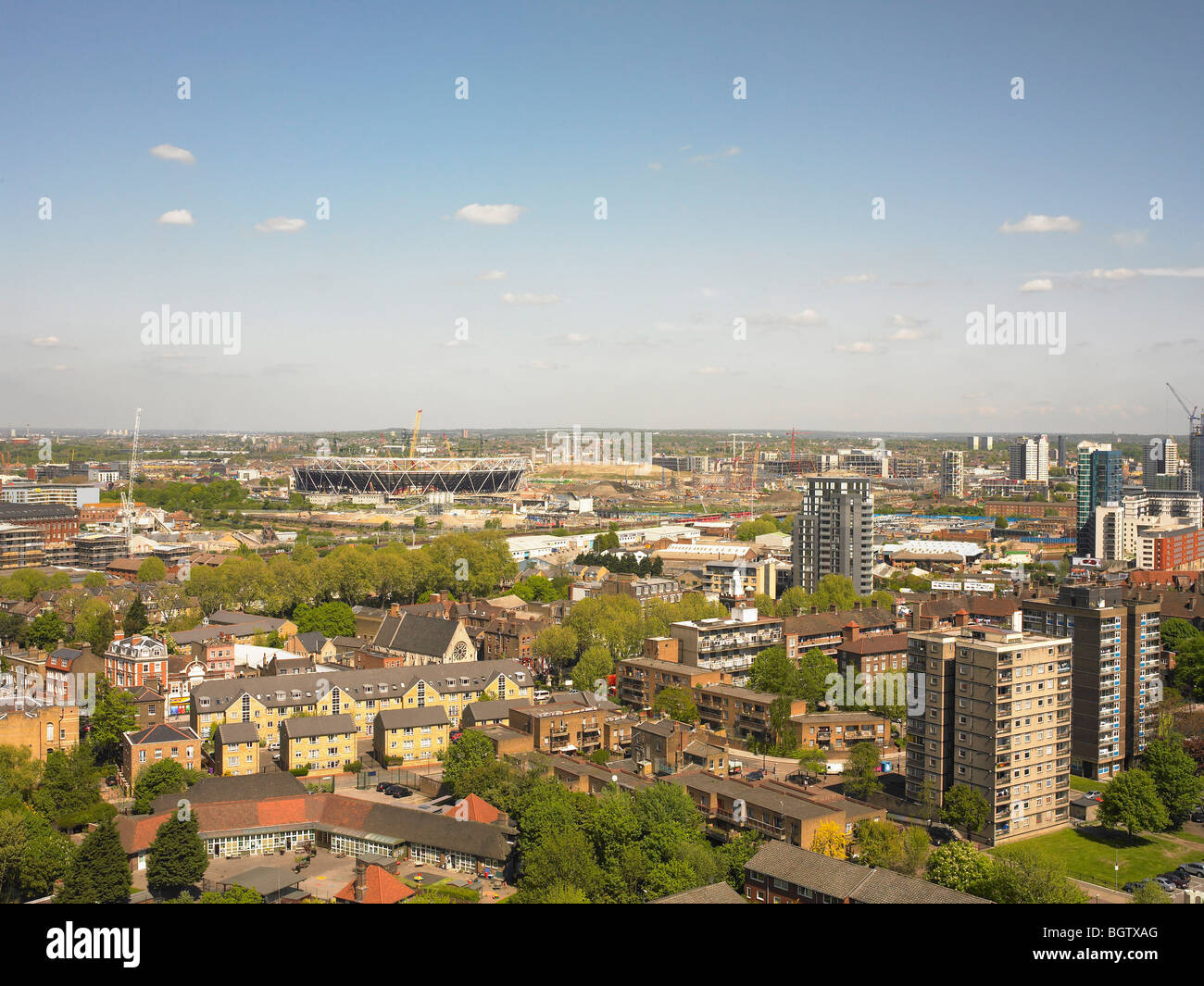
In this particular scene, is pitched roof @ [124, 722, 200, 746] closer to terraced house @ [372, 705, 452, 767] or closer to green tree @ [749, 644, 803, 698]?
terraced house @ [372, 705, 452, 767]

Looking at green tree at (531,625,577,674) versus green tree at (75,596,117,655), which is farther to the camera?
green tree at (75,596,117,655)

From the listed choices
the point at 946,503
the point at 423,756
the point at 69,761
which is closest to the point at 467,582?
the point at 423,756

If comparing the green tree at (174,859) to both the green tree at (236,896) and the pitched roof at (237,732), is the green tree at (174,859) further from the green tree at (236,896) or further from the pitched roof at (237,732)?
the pitched roof at (237,732)

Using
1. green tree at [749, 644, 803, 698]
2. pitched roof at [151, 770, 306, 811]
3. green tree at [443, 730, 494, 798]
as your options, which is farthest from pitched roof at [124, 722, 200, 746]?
green tree at [749, 644, 803, 698]

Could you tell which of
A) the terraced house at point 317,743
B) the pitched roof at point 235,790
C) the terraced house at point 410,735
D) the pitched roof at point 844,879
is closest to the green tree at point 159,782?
the pitched roof at point 235,790

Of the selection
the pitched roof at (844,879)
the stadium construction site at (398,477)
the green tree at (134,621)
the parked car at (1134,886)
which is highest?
the stadium construction site at (398,477)
